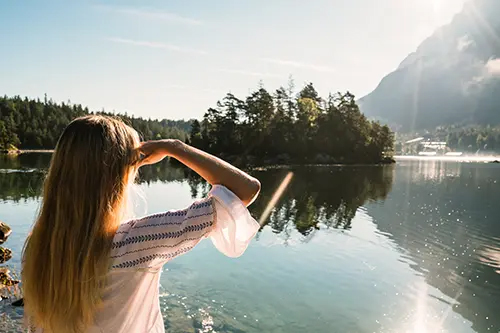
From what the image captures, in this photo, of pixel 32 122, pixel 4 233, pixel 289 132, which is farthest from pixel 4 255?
pixel 32 122

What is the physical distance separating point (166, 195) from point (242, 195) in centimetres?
2859

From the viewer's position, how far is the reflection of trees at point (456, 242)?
36.6 feet

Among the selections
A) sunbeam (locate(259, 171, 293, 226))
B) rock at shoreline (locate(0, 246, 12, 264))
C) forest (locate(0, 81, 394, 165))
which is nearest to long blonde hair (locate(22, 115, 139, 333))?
rock at shoreline (locate(0, 246, 12, 264))

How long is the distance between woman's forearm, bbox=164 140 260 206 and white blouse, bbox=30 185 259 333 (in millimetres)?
52

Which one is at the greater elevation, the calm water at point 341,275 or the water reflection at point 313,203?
the calm water at point 341,275

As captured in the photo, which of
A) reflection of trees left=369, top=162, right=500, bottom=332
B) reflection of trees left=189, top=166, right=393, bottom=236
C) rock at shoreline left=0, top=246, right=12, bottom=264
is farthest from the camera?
reflection of trees left=189, top=166, right=393, bottom=236

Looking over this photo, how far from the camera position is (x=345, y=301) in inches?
403

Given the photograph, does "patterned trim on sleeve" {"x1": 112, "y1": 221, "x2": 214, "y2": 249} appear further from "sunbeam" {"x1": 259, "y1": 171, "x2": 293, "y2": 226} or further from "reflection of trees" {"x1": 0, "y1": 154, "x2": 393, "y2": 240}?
"sunbeam" {"x1": 259, "y1": 171, "x2": 293, "y2": 226}

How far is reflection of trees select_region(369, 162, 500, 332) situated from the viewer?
11143 mm

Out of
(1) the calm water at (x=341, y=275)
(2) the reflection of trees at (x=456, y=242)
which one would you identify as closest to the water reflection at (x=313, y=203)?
(1) the calm water at (x=341, y=275)

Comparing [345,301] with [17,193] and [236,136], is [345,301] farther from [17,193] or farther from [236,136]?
[236,136]

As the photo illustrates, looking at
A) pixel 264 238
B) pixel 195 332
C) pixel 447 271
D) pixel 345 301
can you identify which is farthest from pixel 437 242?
pixel 195 332

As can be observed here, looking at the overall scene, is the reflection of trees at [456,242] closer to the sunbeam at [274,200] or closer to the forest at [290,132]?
the sunbeam at [274,200]

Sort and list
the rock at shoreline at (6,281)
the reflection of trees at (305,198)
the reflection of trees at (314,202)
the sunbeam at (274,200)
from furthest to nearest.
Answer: the sunbeam at (274,200), the reflection of trees at (305,198), the reflection of trees at (314,202), the rock at shoreline at (6,281)
